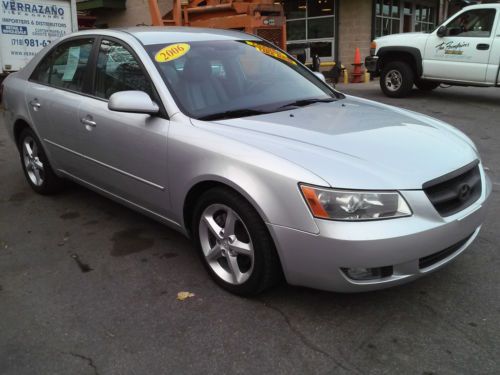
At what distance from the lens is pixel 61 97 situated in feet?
14.1

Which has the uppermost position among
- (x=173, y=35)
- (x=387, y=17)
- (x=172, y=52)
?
(x=387, y=17)

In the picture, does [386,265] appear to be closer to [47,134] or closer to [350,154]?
[350,154]

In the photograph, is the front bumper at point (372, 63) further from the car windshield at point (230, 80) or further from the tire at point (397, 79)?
the car windshield at point (230, 80)

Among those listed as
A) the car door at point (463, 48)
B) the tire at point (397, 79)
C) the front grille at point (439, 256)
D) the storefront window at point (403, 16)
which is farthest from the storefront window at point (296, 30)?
the front grille at point (439, 256)

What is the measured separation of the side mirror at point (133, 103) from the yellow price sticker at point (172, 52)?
43 centimetres

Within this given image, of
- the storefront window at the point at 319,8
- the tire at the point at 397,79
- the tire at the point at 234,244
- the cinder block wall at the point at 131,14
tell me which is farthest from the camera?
the cinder block wall at the point at 131,14

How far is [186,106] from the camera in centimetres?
330

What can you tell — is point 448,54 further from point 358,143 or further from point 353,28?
point 358,143

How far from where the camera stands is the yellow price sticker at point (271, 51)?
4168 millimetres

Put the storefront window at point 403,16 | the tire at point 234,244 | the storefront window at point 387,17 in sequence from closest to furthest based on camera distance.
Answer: the tire at point 234,244, the storefront window at point 387,17, the storefront window at point 403,16

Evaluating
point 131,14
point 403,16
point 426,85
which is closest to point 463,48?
point 426,85

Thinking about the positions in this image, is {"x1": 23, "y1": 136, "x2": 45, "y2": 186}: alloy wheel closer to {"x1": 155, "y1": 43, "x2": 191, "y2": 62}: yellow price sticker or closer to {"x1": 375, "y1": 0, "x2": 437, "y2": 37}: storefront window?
{"x1": 155, "y1": 43, "x2": 191, "y2": 62}: yellow price sticker

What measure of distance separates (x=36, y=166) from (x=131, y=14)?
1593 centimetres

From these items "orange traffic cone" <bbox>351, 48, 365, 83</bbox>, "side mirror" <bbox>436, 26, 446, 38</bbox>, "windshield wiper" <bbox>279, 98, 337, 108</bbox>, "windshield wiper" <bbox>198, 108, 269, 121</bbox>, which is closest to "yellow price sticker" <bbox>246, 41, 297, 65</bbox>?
"windshield wiper" <bbox>279, 98, 337, 108</bbox>
